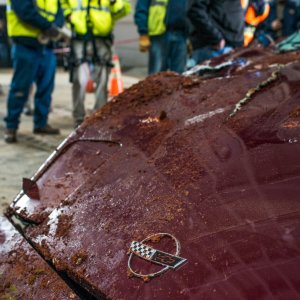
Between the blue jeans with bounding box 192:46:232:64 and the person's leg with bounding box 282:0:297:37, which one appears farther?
the person's leg with bounding box 282:0:297:37

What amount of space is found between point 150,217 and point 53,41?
12.2 feet

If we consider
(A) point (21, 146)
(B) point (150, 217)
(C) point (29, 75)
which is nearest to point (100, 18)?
(C) point (29, 75)

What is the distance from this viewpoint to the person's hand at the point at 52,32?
4.68m

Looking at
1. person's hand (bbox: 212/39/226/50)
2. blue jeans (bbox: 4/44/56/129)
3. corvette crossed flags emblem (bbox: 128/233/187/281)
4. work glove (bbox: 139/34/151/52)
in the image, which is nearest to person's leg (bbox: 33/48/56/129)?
blue jeans (bbox: 4/44/56/129)

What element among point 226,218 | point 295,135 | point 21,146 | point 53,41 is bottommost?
point 21,146

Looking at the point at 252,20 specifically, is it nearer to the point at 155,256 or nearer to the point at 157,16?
the point at 157,16

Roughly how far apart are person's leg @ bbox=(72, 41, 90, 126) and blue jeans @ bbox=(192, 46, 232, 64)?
1.18 metres

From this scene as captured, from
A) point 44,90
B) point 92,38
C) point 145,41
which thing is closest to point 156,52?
point 145,41

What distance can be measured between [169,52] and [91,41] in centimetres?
101

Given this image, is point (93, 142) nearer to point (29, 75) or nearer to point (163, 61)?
point (29, 75)

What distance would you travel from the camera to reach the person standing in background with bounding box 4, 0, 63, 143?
4528mm

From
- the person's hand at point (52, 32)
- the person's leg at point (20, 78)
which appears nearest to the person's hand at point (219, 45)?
the person's hand at point (52, 32)

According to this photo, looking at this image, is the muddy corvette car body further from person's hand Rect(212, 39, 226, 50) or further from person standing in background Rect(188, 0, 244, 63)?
person's hand Rect(212, 39, 226, 50)

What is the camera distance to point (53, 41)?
15.9 feet
